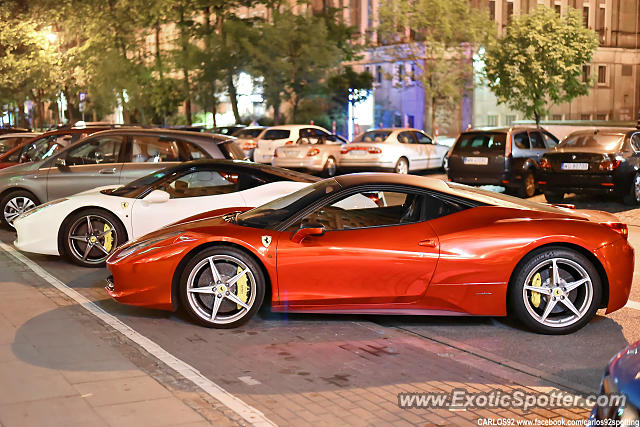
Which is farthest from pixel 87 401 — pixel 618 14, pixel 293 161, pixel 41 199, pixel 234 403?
pixel 618 14

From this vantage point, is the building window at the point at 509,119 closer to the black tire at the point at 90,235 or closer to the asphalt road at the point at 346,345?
the black tire at the point at 90,235

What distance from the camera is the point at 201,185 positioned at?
33.1ft

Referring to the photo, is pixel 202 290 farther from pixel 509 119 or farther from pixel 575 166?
pixel 509 119

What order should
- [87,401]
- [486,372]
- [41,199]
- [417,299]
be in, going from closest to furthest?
[87,401]
[486,372]
[417,299]
[41,199]

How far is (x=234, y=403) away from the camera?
17.6 feet

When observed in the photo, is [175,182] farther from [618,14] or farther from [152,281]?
[618,14]

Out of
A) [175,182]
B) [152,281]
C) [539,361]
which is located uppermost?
[175,182]

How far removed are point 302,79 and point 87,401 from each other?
→ 35900mm

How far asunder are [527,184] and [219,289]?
12.7 meters

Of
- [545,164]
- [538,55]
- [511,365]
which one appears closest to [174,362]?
[511,365]

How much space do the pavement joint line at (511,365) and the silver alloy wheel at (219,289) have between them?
1.35 meters

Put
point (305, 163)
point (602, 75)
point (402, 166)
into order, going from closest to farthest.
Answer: point (402, 166), point (305, 163), point (602, 75)

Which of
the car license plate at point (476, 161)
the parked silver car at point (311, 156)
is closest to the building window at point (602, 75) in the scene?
the parked silver car at point (311, 156)

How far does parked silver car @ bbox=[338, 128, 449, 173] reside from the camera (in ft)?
79.2
